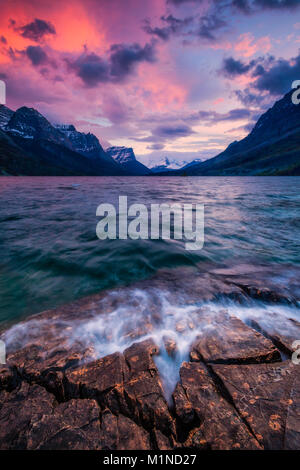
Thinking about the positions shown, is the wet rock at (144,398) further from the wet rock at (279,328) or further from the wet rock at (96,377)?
the wet rock at (279,328)

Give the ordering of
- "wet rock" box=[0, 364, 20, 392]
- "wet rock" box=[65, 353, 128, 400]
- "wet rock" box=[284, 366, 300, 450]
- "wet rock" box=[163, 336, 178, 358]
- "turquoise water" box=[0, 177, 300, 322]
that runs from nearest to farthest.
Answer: "wet rock" box=[284, 366, 300, 450], "wet rock" box=[65, 353, 128, 400], "wet rock" box=[0, 364, 20, 392], "wet rock" box=[163, 336, 178, 358], "turquoise water" box=[0, 177, 300, 322]

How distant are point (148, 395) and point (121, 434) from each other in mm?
496

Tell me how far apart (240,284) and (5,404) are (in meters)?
5.69

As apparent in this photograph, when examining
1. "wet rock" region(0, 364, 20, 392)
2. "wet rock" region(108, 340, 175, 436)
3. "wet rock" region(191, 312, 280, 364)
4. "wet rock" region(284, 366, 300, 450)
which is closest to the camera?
"wet rock" region(284, 366, 300, 450)

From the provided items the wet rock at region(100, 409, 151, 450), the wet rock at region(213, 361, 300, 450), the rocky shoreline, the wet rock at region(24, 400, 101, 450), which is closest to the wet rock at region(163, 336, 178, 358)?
the rocky shoreline

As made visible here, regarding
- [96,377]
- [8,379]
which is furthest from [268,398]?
[8,379]

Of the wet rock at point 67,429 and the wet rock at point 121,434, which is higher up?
the wet rock at point 67,429

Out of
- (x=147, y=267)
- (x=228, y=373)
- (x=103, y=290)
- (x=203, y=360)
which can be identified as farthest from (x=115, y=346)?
(x=147, y=267)

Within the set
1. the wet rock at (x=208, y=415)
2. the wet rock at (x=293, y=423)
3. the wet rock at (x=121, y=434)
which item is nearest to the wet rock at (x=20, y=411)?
the wet rock at (x=121, y=434)

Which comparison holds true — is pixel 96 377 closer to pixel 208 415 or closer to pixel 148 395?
pixel 148 395

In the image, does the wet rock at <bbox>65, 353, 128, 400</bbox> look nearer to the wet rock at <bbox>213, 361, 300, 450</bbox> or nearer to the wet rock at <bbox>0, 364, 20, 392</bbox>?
the wet rock at <bbox>0, 364, 20, 392</bbox>

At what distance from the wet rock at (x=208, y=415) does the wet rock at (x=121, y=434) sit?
0.48 m

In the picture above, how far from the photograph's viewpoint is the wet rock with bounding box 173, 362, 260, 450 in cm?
213

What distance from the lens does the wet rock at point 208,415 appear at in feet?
7.00
